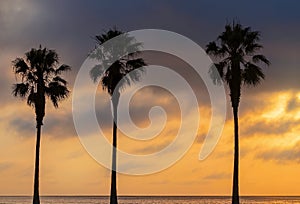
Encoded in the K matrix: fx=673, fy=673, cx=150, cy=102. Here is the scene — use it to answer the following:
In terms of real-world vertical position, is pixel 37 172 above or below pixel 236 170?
below

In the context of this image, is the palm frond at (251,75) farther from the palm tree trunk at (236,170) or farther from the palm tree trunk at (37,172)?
the palm tree trunk at (37,172)

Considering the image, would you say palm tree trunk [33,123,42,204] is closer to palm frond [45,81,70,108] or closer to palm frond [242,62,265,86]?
palm frond [45,81,70,108]

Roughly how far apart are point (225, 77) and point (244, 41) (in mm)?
3111

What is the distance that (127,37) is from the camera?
5447 cm

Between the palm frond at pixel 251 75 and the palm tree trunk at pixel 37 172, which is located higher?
the palm frond at pixel 251 75

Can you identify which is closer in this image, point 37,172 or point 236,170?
point 236,170

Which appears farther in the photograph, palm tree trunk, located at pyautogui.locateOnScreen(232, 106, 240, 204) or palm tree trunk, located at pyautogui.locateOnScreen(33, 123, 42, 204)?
palm tree trunk, located at pyautogui.locateOnScreen(33, 123, 42, 204)

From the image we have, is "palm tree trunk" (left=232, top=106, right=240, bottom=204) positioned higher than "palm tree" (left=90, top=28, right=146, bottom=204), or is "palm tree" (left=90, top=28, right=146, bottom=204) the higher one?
"palm tree" (left=90, top=28, right=146, bottom=204)

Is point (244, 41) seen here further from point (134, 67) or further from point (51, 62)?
point (51, 62)

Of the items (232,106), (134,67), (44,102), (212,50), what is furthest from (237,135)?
(44,102)

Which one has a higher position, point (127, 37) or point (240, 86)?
point (127, 37)

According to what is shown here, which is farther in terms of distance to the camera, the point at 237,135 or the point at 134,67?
the point at 134,67

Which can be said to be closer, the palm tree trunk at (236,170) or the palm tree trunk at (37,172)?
the palm tree trunk at (236,170)

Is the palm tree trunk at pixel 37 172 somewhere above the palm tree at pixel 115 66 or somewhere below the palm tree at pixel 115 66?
below
